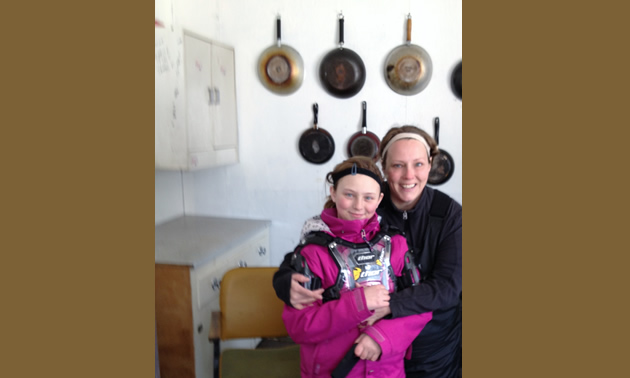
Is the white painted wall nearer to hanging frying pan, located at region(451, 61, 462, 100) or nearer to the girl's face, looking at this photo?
hanging frying pan, located at region(451, 61, 462, 100)

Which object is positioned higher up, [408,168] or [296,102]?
[296,102]

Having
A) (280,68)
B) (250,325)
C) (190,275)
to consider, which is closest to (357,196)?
(280,68)

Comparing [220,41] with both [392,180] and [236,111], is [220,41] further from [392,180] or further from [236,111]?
[392,180]

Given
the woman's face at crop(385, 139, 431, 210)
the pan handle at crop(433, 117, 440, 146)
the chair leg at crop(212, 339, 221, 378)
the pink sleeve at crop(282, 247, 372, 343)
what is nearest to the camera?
the pink sleeve at crop(282, 247, 372, 343)

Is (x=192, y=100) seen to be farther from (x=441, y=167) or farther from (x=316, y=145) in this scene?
Result: (x=441, y=167)

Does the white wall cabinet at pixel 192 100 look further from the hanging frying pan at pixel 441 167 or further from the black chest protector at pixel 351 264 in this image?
the hanging frying pan at pixel 441 167

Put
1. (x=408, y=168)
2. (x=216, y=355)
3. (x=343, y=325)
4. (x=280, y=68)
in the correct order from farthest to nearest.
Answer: (x=216, y=355)
(x=280, y=68)
(x=408, y=168)
(x=343, y=325)

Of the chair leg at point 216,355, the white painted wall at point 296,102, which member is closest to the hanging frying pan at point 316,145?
the white painted wall at point 296,102

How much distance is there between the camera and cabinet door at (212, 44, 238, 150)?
103 centimetres

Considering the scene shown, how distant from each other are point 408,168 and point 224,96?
0.50 m

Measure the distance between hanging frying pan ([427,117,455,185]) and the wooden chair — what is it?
542 millimetres

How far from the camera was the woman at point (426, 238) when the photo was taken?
0.90 m

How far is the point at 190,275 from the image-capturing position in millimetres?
1096

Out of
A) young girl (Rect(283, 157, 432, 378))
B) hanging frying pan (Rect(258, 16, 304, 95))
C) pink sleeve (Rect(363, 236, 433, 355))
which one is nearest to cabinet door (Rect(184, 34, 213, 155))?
hanging frying pan (Rect(258, 16, 304, 95))
